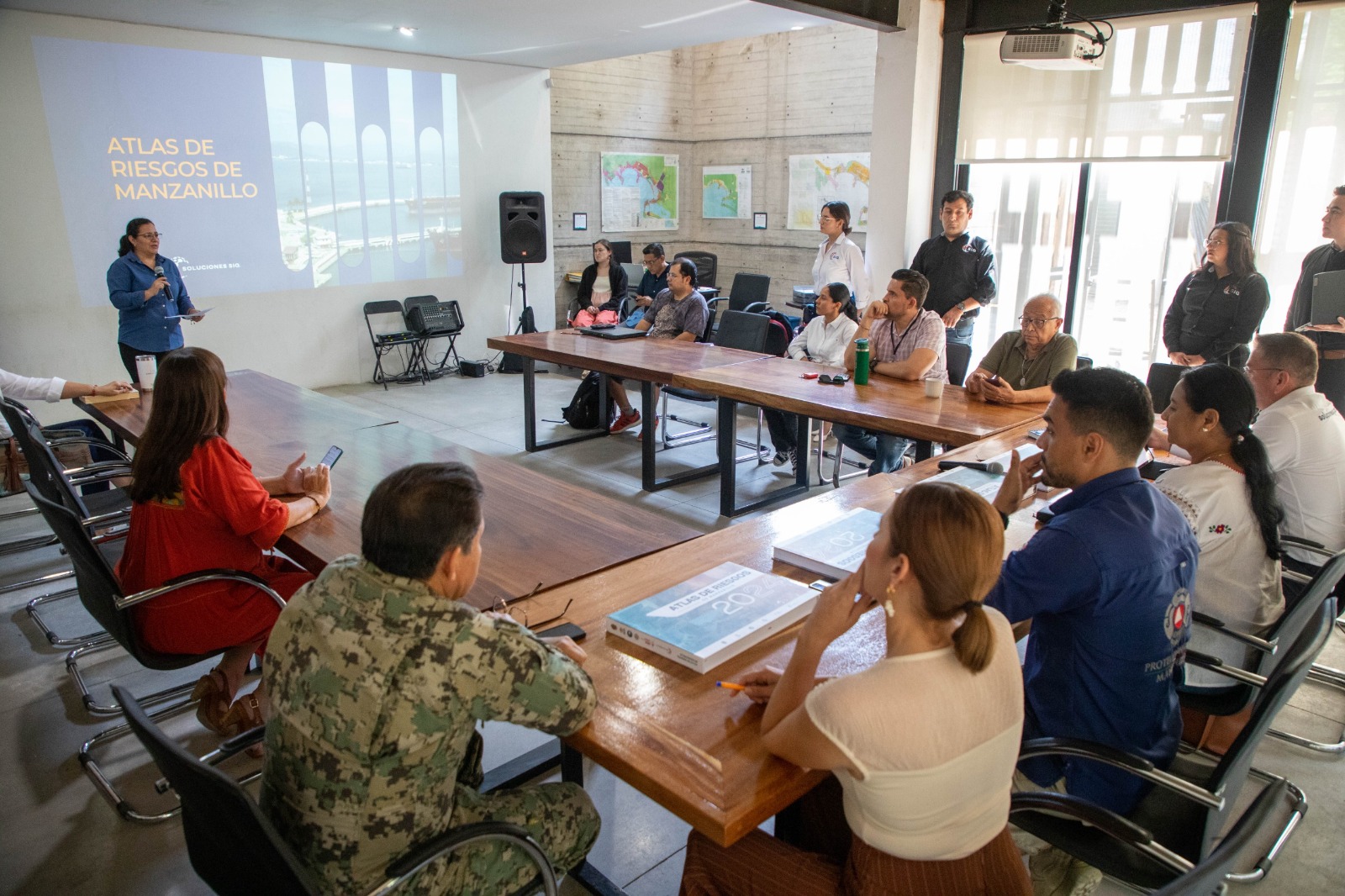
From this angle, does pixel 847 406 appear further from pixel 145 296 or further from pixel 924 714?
pixel 145 296

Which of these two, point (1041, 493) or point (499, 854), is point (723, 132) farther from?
point (499, 854)

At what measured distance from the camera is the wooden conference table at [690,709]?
1.33 metres

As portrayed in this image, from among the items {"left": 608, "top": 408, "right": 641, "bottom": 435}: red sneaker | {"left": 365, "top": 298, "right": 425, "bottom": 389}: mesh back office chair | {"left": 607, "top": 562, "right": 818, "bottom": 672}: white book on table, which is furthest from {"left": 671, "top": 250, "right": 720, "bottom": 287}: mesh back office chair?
{"left": 607, "top": 562, "right": 818, "bottom": 672}: white book on table

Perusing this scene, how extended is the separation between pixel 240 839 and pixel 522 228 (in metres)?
7.84

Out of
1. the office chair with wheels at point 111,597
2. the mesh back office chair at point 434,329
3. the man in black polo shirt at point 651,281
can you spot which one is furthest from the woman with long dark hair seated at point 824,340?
the mesh back office chair at point 434,329

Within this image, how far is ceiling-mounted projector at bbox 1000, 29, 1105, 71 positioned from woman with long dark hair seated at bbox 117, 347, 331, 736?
3.95m

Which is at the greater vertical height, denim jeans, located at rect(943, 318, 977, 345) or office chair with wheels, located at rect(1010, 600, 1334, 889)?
denim jeans, located at rect(943, 318, 977, 345)

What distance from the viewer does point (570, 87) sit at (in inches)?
380

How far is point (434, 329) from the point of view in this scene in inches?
322

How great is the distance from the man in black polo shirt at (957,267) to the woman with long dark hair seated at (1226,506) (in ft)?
11.0

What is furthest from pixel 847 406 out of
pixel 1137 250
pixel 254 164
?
pixel 254 164

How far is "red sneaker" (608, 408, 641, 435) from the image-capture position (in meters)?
6.34

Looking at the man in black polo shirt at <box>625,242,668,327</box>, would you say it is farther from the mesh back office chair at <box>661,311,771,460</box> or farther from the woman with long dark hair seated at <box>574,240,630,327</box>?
the mesh back office chair at <box>661,311,771,460</box>

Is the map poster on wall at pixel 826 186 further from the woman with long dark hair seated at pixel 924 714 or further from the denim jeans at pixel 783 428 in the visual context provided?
the woman with long dark hair seated at pixel 924 714
